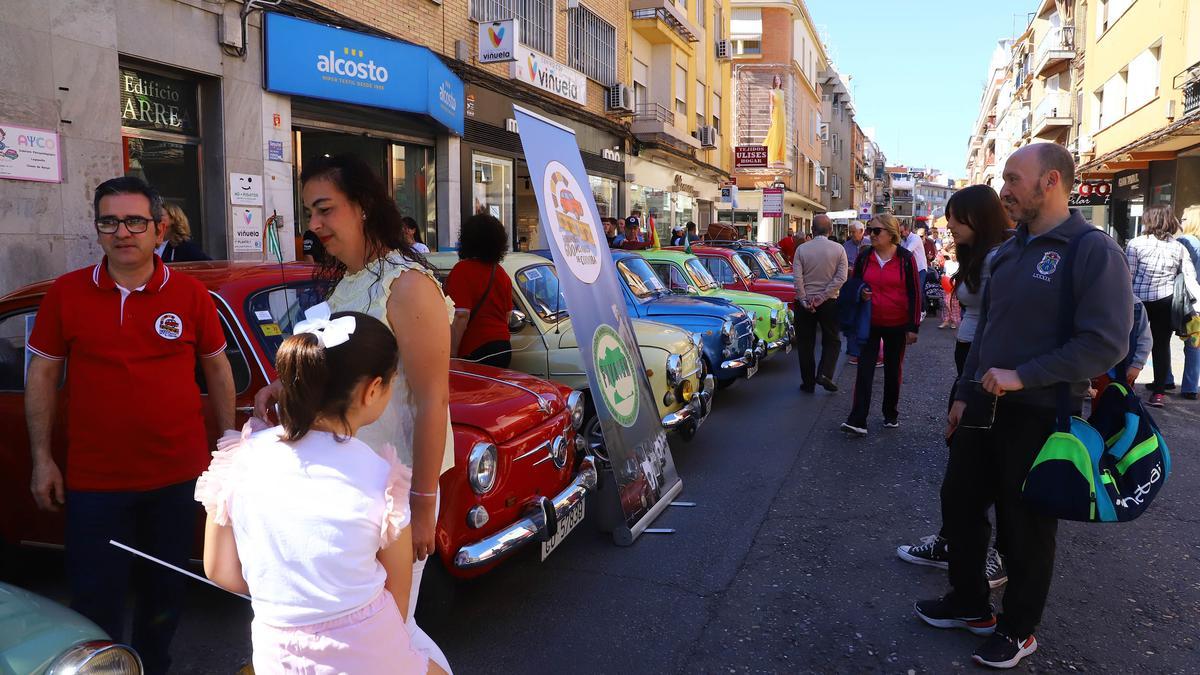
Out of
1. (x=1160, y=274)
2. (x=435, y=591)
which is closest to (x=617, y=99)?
(x=1160, y=274)

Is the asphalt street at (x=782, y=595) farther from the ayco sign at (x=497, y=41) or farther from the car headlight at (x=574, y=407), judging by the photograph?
the ayco sign at (x=497, y=41)

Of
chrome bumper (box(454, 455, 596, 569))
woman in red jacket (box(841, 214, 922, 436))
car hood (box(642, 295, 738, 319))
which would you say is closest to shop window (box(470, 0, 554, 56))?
car hood (box(642, 295, 738, 319))

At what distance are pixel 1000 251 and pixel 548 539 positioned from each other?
232 cm

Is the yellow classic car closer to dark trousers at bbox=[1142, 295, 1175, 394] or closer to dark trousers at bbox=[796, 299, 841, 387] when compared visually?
dark trousers at bbox=[796, 299, 841, 387]

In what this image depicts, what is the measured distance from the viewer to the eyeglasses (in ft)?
8.84

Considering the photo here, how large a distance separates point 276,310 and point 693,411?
Result: 3240mm

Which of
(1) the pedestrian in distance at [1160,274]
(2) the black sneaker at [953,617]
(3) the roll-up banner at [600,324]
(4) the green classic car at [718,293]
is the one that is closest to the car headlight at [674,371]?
(3) the roll-up banner at [600,324]

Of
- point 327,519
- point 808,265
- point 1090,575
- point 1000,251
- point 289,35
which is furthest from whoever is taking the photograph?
point 289,35

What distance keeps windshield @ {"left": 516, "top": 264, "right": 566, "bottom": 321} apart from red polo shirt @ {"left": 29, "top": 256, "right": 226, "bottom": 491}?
346 centimetres

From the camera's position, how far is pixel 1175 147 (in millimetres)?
18953

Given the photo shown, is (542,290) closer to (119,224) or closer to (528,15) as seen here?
(119,224)

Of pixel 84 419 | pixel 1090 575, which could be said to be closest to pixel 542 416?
pixel 84 419

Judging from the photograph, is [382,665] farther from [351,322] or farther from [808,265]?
[808,265]

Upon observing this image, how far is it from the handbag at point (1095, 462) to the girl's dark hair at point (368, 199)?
237 centimetres
